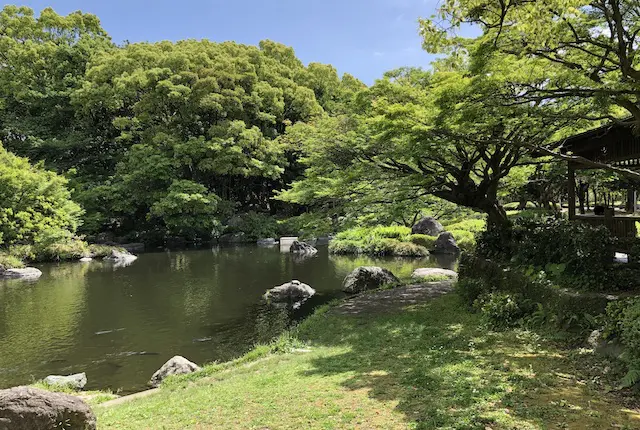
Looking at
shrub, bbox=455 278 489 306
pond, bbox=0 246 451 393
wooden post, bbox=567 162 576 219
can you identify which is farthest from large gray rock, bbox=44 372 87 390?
wooden post, bbox=567 162 576 219

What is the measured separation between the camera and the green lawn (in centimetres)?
382

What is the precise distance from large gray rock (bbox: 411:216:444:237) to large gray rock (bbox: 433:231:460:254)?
136 cm

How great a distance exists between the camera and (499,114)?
739cm

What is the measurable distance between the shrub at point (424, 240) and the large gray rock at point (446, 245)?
0.25 m

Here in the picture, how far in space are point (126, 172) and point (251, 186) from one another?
32.6 ft

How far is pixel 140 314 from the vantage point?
12.6m

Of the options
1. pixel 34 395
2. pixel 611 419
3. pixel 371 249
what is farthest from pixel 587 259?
pixel 371 249

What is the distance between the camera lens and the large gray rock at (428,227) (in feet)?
81.7

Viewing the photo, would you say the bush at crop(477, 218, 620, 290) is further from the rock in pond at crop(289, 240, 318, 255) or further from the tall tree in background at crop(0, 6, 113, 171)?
the tall tree in background at crop(0, 6, 113, 171)

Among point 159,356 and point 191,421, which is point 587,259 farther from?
point 159,356

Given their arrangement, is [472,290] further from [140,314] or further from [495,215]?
[140,314]

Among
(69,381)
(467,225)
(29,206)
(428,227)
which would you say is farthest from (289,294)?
(29,206)

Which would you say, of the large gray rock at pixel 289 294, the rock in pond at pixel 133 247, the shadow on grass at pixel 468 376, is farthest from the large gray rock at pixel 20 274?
the shadow on grass at pixel 468 376

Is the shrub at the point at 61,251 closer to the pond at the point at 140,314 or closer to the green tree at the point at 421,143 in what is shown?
the pond at the point at 140,314
